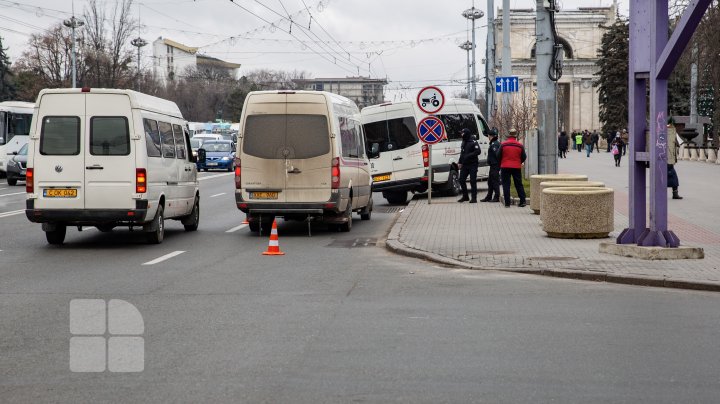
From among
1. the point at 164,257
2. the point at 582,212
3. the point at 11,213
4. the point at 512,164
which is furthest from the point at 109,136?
the point at 512,164

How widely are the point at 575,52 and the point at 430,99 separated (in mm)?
84918

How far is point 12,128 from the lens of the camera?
4878cm

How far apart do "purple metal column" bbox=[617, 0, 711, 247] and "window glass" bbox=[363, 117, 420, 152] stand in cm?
1530

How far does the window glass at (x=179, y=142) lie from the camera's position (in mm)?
19578

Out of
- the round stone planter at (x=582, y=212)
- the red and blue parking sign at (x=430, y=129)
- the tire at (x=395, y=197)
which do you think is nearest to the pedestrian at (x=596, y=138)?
the tire at (x=395, y=197)

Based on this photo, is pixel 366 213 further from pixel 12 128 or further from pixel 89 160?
pixel 12 128

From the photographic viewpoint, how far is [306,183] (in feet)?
63.1

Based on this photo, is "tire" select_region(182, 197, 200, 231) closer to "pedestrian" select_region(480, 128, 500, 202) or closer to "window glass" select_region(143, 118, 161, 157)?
"window glass" select_region(143, 118, 161, 157)

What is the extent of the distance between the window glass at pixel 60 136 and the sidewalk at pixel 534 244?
5.02 m

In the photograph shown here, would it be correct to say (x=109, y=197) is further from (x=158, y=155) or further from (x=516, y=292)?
(x=516, y=292)

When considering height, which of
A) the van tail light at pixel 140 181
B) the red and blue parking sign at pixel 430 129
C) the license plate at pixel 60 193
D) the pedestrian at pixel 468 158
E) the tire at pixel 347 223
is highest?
the red and blue parking sign at pixel 430 129

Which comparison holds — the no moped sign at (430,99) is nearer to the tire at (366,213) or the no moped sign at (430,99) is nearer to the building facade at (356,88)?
the tire at (366,213)

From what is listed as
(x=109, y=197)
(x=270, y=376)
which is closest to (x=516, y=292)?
(x=270, y=376)

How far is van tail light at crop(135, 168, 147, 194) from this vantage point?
16.9 metres
